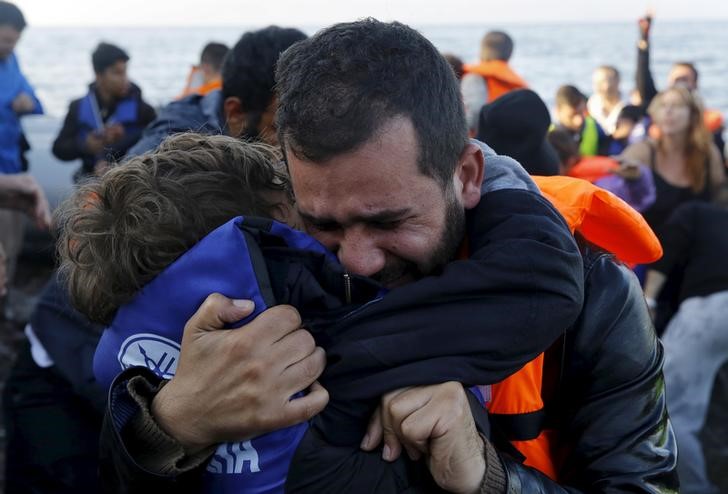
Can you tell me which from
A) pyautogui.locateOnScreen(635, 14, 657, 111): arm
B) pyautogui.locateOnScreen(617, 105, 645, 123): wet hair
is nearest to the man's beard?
pyautogui.locateOnScreen(617, 105, 645, 123): wet hair

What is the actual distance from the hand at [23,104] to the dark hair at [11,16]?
46 centimetres

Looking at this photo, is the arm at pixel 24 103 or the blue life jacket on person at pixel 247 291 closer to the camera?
the blue life jacket on person at pixel 247 291

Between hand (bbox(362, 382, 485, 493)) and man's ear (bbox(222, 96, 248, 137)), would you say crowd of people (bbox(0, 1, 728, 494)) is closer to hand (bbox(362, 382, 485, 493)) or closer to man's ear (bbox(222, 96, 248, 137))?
hand (bbox(362, 382, 485, 493))

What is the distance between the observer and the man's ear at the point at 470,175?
1681 millimetres

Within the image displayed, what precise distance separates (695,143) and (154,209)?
18.1 ft

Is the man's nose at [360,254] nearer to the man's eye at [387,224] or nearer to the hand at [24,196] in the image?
the man's eye at [387,224]

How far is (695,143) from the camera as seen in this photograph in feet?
21.2

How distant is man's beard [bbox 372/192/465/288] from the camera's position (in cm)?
163

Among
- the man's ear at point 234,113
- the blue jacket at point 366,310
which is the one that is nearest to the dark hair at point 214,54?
the man's ear at point 234,113

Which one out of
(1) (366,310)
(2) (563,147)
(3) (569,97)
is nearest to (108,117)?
(2) (563,147)

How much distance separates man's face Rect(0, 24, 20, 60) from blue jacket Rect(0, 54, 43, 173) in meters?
0.05

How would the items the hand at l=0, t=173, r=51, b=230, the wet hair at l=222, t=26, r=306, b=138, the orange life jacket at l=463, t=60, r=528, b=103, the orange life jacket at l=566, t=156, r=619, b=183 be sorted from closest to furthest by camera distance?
the wet hair at l=222, t=26, r=306, b=138
the hand at l=0, t=173, r=51, b=230
the orange life jacket at l=566, t=156, r=619, b=183
the orange life jacket at l=463, t=60, r=528, b=103

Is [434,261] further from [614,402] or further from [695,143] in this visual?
[695,143]

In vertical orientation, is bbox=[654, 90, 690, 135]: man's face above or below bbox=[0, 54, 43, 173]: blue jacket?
above
